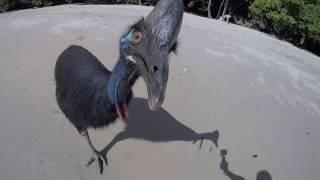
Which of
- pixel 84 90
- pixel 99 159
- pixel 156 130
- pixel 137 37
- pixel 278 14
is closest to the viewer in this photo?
pixel 137 37

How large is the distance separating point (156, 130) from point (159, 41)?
9.62 ft

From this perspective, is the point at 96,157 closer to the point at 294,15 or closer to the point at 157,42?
the point at 157,42

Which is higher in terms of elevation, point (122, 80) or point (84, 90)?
point (122, 80)

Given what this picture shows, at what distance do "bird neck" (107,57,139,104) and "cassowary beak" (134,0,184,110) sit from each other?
370 millimetres

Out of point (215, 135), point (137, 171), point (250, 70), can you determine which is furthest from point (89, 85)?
point (250, 70)

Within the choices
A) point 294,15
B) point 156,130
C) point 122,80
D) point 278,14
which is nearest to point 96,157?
point 156,130

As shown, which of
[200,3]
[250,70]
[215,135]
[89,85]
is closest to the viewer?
[89,85]

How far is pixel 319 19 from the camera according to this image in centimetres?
1067

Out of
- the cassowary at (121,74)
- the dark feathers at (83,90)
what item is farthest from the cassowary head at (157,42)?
the dark feathers at (83,90)

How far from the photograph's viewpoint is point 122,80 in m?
3.34

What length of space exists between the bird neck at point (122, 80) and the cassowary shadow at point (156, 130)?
190 cm

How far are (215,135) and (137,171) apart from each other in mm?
1193

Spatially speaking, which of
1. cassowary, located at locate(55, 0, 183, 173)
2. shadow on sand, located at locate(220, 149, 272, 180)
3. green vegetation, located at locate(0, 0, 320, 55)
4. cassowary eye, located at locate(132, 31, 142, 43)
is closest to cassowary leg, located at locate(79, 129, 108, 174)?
cassowary, located at locate(55, 0, 183, 173)

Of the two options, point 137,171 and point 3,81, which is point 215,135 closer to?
point 137,171
